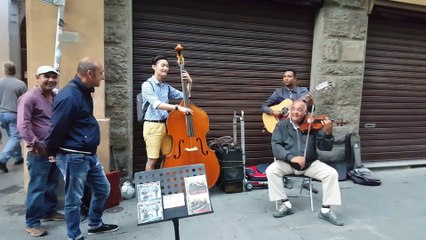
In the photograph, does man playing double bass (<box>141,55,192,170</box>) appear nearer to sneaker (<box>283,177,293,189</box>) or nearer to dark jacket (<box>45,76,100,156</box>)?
dark jacket (<box>45,76,100,156</box>)

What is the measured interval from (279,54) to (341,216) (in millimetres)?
2642

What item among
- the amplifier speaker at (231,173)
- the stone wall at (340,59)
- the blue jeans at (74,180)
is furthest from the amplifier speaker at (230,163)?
the blue jeans at (74,180)

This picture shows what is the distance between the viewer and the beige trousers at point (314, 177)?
357cm

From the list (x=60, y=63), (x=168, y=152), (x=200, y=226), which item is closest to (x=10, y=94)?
(x=60, y=63)

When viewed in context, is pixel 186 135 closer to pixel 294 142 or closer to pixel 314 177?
pixel 294 142

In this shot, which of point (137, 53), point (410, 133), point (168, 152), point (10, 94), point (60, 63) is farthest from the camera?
point (410, 133)

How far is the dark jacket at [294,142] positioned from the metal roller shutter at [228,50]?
1.30 m

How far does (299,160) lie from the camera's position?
3.58m

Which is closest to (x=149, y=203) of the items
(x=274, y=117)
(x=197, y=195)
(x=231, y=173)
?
(x=197, y=195)

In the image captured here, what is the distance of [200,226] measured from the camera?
3.34 metres

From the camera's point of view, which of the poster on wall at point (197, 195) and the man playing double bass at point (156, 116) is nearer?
the poster on wall at point (197, 195)

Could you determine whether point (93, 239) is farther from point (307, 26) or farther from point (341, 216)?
point (307, 26)

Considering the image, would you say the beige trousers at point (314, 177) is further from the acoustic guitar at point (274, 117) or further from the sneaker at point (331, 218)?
the acoustic guitar at point (274, 117)

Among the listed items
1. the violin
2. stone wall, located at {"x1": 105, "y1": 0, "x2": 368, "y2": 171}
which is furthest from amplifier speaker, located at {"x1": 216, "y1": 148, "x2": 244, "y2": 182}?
stone wall, located at {"x1": 105, "y1": 0, "x2": 368, "y2": 171}
